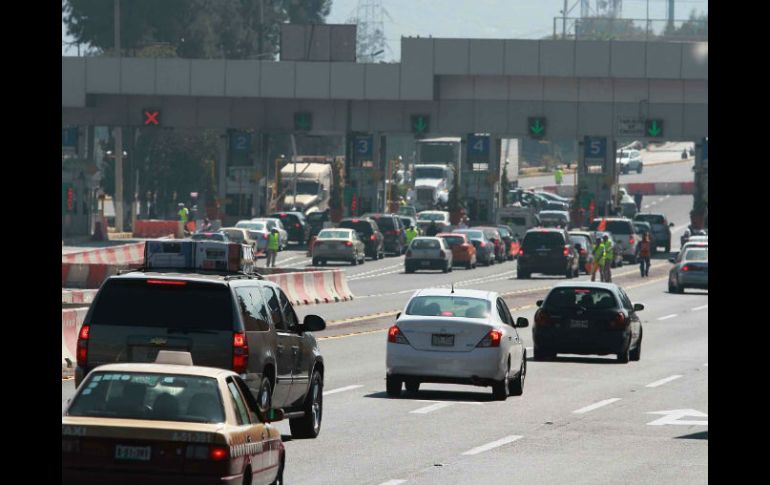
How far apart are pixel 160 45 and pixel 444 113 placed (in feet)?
164

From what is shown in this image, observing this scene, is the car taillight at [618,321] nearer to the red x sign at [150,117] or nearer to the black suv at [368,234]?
the black suv at [368,234]

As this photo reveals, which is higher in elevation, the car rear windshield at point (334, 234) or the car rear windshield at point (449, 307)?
the car rear windshield at point (449, 307)

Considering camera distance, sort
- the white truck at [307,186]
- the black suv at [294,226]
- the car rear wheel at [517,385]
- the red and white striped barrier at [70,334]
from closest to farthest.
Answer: the car rear wheel at [517,385]
the red and white striped barrier at [70,334]
the black suv at [294,226]
the white truck at [307,186]

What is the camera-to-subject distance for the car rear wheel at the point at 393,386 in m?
24.8

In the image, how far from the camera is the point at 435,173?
415ft

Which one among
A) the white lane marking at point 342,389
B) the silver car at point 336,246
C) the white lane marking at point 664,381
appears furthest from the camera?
the silver car at point 336,246

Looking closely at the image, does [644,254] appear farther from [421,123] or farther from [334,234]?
[421,123]

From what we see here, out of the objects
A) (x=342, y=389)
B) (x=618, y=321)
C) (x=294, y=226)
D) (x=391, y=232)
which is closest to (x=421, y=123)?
(x=294, y=226)

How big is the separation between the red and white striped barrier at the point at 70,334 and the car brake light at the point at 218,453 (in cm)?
1545

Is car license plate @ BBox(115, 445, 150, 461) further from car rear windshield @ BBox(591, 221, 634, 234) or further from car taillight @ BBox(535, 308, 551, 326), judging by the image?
car rear windshield @ BBox(591, 221, 634, 234)

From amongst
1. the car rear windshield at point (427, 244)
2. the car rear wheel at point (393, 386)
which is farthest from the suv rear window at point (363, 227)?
the car rear wheel at point (393, 386)

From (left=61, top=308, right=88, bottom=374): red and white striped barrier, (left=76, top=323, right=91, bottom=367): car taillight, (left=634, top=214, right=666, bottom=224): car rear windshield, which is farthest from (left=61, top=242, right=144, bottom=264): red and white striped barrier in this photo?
(left=76, top=323, right=91, bottom=367): car taillight
